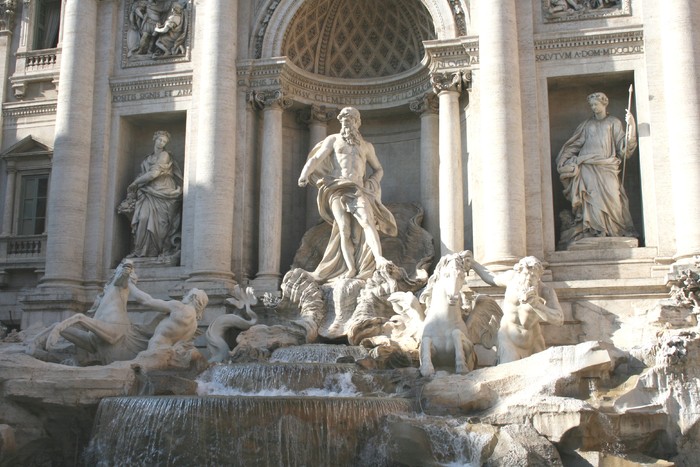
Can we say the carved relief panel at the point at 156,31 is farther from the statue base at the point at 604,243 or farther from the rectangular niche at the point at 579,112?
the statue base at the point at 604,243

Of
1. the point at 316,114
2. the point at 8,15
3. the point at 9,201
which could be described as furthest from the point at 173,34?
the point at 9,201

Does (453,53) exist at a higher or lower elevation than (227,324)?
higher

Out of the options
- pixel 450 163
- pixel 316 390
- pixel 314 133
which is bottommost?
pixel 316 390

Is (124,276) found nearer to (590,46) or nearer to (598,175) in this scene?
(598,175)

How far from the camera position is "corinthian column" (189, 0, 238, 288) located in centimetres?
1878

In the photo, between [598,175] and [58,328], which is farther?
[598,175]

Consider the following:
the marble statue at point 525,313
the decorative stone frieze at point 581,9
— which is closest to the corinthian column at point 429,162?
the decorative stone frieze at point 581,9

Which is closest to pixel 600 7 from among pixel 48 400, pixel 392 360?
pixel 392 360

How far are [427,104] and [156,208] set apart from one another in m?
6.49

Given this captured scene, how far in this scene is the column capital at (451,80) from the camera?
18734 mm

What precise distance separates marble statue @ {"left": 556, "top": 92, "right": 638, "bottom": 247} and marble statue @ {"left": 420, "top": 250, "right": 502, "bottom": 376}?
3535 millimetres

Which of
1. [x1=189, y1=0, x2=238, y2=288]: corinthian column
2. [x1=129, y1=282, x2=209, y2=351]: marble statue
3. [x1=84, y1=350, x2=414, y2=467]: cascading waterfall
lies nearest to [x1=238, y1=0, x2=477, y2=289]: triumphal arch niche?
[x1=189, y1=0, x2=238, y2=288]: corinthian column

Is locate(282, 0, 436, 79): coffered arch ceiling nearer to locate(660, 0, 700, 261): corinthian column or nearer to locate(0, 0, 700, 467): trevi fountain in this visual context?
locate(0, 0, 700, 467): trevi fountain

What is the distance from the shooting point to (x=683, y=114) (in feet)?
56.2
